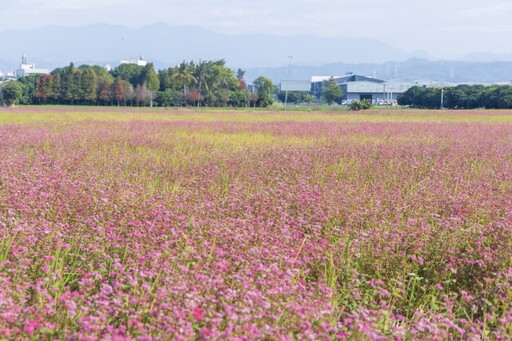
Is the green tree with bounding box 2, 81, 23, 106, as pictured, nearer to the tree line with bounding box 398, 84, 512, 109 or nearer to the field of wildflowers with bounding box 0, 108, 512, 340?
the tree line with bounding box 398, 84, 512, 109

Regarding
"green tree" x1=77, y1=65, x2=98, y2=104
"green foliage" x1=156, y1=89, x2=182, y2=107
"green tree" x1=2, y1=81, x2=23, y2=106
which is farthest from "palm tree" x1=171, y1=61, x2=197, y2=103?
"green tree" x1=2, y1=81, x2=23, y2=106

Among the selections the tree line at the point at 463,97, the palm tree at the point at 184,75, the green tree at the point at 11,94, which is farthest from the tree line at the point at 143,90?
Result: the tree line at the point at 463,97

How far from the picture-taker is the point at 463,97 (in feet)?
279

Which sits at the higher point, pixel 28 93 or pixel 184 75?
pixel 184 75

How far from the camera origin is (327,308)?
3088 millimetres

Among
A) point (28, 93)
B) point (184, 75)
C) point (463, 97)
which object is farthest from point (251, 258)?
point (28, 93)

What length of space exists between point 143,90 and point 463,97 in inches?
1898

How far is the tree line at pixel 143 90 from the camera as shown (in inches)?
3467

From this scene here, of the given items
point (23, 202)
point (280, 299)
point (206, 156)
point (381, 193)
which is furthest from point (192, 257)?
point (206, 156)

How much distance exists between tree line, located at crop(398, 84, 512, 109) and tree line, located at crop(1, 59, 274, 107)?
26.2 meters

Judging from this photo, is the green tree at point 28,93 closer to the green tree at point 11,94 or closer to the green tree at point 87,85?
the green tree at point 87,85

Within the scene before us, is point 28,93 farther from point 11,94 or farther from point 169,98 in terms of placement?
point 169,98

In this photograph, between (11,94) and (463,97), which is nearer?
(11,94)

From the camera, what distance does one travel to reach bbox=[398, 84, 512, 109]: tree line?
251 ft
